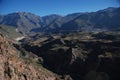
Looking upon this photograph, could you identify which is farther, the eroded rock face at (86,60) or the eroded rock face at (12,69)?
the eroded rock face at (86,60)

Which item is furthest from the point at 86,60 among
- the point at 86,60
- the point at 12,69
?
the point at 12,69

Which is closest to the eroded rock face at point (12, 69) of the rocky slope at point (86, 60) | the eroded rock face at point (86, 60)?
the rocky slope at point (86, 60)

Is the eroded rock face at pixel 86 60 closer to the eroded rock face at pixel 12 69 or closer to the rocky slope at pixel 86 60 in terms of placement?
the rocky slope at pixel 86 60

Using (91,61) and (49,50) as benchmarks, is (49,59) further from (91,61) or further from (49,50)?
(91,61)

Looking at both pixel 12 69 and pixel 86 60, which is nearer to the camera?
pixel 12 69

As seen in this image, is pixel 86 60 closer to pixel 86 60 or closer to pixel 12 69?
pixel 86 60

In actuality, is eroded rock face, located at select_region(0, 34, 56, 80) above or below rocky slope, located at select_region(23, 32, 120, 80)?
above

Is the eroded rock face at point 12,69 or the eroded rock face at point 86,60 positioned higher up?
the eroded rock face at point 12,69

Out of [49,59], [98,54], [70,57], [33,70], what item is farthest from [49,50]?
[33,70]

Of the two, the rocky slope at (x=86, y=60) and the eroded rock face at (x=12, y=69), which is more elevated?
the eroded rock face at (x=12, y=69)

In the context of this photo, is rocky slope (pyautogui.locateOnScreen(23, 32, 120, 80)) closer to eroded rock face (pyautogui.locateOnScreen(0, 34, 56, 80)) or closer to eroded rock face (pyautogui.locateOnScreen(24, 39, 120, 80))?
eroded rock face (pyautogui.locateOnScreen(24, 39, 120, 80))

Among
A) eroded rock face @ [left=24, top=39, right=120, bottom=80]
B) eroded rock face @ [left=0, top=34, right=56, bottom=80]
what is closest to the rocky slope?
eroded rock face @ [left=24, top=39, right=120, bottom=80]
